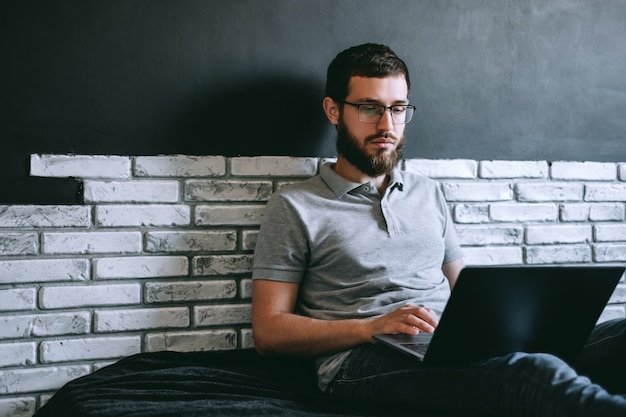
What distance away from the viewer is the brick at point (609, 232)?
267 cm

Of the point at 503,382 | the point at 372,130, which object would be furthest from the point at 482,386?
the point at 372,130

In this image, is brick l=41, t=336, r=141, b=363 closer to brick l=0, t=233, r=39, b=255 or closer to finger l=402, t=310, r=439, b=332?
brick l=0, t=233, r=39, b=255

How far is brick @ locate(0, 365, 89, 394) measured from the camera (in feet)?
6.29

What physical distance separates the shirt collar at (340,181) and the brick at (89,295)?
2.38 ft

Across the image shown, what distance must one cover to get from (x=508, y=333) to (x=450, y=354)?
0.15 meters

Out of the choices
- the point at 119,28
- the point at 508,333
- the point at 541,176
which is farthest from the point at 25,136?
the point at 541,176

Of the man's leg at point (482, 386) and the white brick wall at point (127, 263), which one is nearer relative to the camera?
the man's leg at point (482, 386)

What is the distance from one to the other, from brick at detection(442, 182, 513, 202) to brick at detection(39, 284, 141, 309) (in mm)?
1240

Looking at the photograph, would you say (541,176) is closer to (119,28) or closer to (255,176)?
(255,176)

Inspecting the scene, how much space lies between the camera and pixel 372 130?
82.7 inches

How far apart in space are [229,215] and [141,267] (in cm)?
34

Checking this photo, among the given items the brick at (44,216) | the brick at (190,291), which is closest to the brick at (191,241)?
the brick at (190,291)

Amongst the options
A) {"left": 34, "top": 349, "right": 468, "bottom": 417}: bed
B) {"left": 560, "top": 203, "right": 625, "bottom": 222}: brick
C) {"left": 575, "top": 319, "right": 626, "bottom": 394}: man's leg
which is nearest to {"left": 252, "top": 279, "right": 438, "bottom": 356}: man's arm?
{"left": 34, "top": 349, "right": 468, "bottom": 417}: bed

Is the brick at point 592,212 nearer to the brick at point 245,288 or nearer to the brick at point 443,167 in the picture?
the brick at point 443,167
